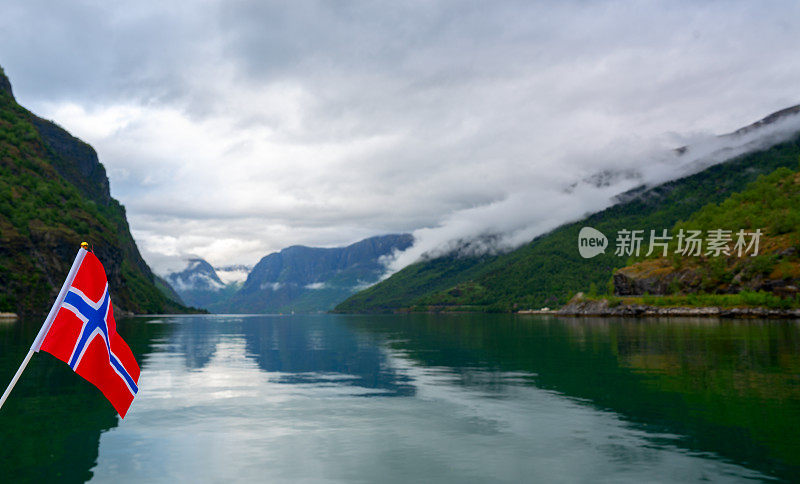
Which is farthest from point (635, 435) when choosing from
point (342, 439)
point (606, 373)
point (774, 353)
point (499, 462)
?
point (774, 353)

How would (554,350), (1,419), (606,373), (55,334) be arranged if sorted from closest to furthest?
1. (55,334)
2. (1,419)
3. (606,373)
4. (554,350)

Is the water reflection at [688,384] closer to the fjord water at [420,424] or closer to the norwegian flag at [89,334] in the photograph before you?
the fjord water at [420,424]

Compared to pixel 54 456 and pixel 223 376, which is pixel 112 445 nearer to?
pixel 54 456

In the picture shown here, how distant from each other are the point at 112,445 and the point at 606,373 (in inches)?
1469

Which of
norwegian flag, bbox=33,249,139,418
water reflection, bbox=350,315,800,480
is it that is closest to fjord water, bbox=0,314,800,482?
water reflection, bbox=350,315,800,480

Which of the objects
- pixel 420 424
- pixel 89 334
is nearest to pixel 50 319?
pixel 89 334

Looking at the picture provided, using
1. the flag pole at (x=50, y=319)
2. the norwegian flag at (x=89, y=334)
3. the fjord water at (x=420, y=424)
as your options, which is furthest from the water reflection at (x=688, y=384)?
the flag pole at (x=50, y=319)

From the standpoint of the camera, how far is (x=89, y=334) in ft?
48.4

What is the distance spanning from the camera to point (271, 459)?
20250 mm

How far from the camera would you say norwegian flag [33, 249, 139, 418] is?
1409cm

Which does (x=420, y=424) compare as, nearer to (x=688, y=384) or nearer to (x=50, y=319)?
(x=50, y=319)

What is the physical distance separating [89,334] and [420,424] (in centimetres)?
1674

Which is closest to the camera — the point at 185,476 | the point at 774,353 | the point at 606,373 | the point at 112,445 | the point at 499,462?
the point at 185,476

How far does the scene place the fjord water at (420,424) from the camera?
18.8 m
